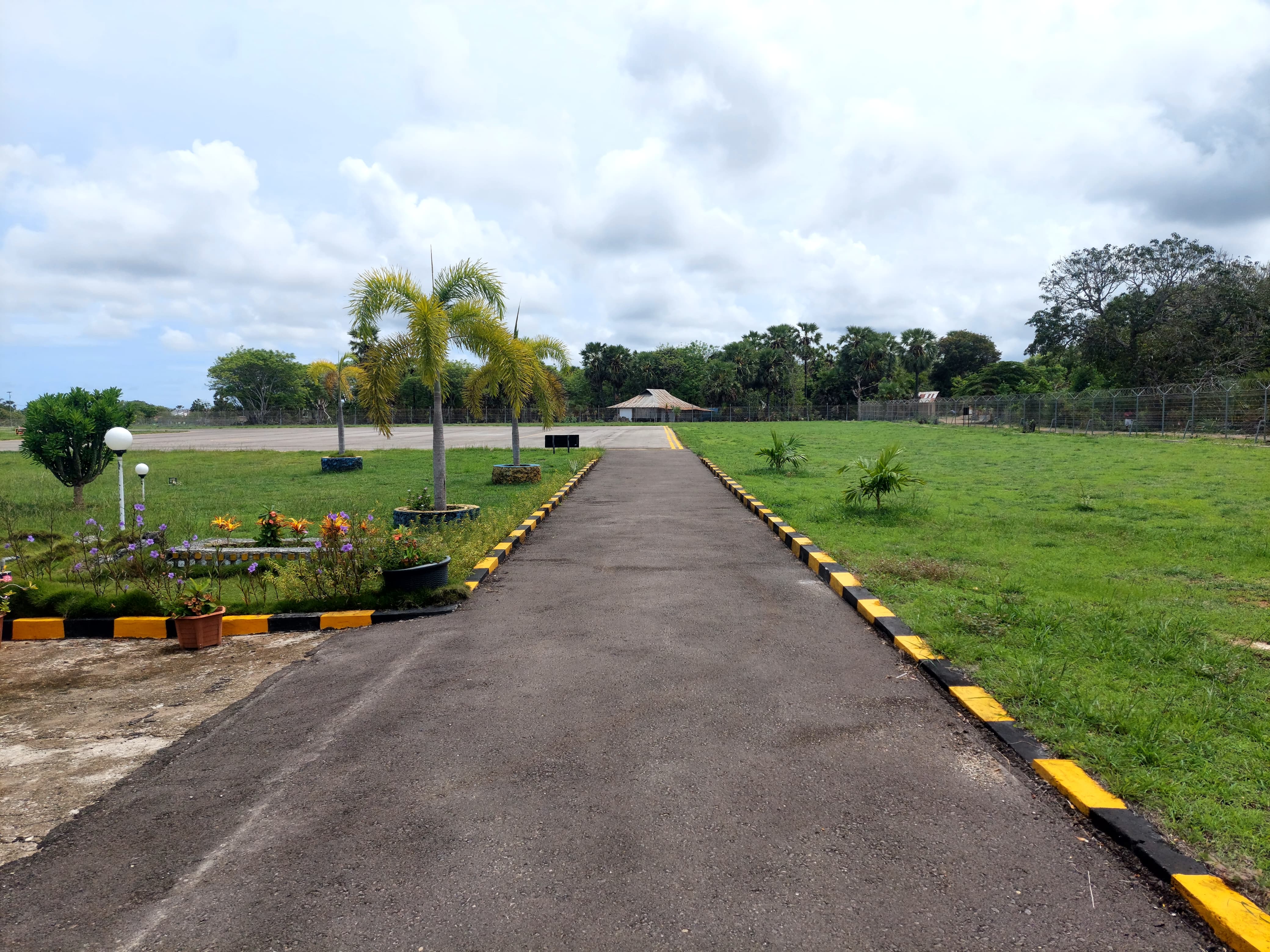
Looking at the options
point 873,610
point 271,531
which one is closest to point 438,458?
point 271,531

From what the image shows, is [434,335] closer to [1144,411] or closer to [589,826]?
[589,826]

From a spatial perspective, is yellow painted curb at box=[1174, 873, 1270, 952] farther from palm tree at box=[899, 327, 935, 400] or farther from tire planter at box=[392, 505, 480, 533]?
palm tree at box=[899, 327, 935, 400]

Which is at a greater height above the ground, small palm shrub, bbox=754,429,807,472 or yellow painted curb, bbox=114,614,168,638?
small palm shrub, bbox=754,429,807,472

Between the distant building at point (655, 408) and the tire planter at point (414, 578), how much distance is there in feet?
225

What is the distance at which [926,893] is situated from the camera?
2514 mm

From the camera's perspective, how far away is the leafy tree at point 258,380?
88.8 metres

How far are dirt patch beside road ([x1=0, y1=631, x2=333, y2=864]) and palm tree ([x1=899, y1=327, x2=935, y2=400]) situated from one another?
82.2 m

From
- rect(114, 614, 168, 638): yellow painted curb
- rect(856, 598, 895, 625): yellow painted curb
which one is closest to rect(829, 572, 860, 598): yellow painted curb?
rect(856, 598, 895, 625): yellow painted curb

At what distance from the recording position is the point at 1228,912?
2340 millimetres

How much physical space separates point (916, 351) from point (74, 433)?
279ft

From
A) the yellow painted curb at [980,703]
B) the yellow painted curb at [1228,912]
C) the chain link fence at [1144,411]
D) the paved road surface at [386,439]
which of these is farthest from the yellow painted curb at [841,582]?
the chain link fence at [1144,411]

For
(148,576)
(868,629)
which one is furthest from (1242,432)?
(148,576)

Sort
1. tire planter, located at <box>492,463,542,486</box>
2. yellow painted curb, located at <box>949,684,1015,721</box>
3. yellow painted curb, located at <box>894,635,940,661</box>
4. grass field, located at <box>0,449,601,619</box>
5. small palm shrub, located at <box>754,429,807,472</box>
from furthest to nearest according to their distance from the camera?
small palm shrub, located at <box>754,429,807,472</box>, tire planter, located at <box>492,463,542,486</box>, grass field, located at <box>0,449,601,619</box>, yellow painted curb, located at <box>894,635,940,661</box>, yellow painted curb, located at <box>949,684,1015,721</box>

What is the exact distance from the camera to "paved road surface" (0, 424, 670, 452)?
32656 millimetres
